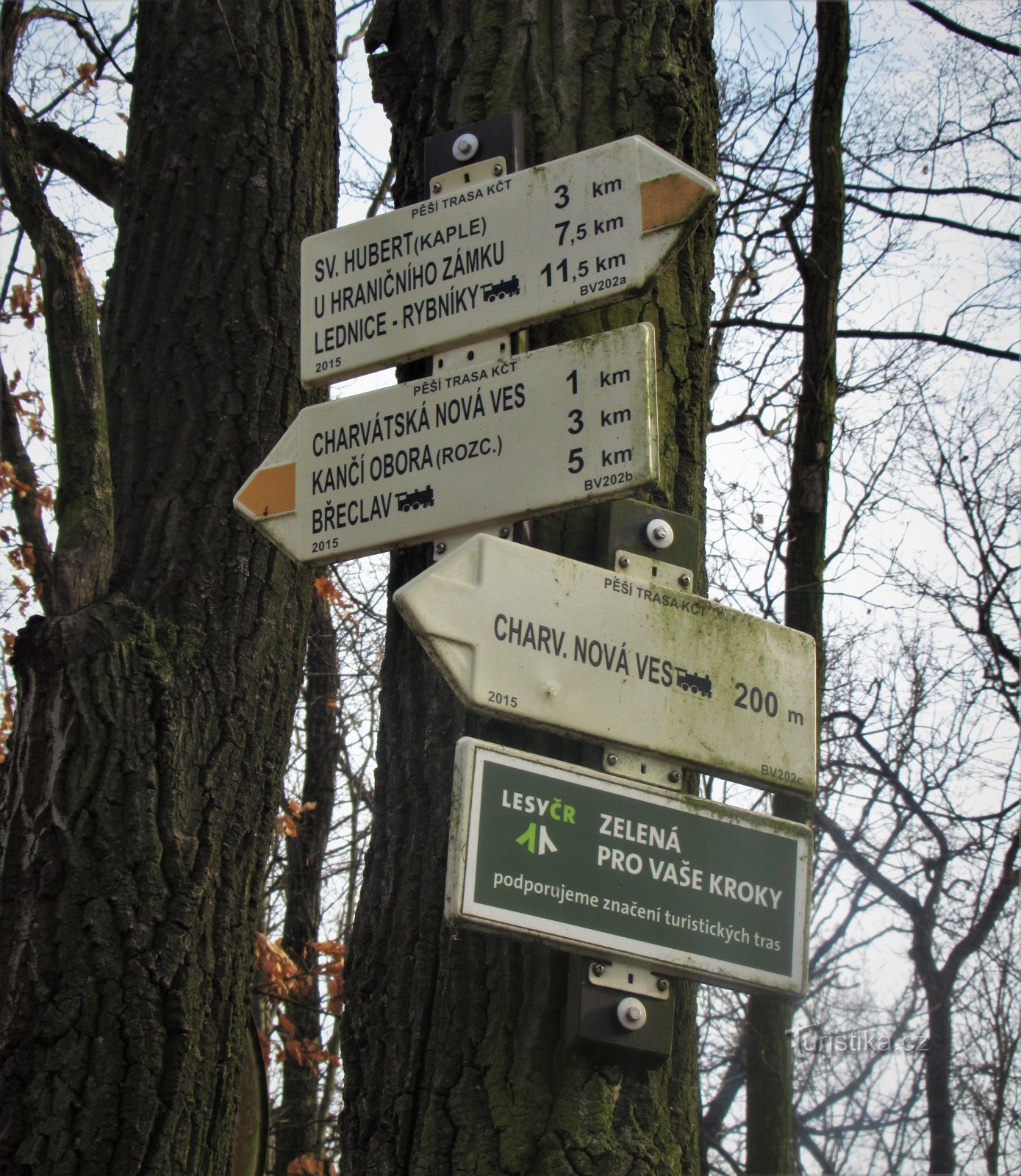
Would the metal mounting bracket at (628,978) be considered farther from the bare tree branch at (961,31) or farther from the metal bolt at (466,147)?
the bare tree branch at (961,31)

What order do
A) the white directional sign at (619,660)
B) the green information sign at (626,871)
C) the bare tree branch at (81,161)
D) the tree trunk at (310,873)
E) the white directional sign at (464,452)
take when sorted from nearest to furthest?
the green information sign at (626,871)
the white directional sign at (619,660)
the white directional sign at (464,452)
the bare tree branch at (81,161)
the tree trunk at (310,873)

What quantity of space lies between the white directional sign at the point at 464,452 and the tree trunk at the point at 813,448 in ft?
16.4

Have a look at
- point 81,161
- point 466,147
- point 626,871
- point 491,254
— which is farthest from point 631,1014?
point 81,161

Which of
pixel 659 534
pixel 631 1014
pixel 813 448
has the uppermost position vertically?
pixel 813 448

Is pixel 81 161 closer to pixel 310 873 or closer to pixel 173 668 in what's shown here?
pixel 173 668

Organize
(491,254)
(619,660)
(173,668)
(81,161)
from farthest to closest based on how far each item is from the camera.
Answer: (81,161) → (173,668) → (491,254) → (619,660)

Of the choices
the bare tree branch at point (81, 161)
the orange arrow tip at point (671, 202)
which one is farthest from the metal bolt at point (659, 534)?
the bare tree branch at point (81, 161)

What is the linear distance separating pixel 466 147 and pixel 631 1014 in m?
1.63

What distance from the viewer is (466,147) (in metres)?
2.75

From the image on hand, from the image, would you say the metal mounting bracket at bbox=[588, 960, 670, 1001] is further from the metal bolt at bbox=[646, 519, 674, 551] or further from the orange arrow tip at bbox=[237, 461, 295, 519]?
the orange arrow tip at bbox=[237, 461, 295, 519]

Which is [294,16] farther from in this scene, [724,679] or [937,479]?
[937,479]

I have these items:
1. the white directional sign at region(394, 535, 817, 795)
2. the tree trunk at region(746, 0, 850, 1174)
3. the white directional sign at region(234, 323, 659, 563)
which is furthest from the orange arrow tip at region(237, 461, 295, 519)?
the tree trunk at region(746, 0, 850, 1174)

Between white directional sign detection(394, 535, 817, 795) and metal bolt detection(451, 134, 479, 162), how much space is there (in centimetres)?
88

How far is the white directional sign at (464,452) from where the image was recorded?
236 cm
